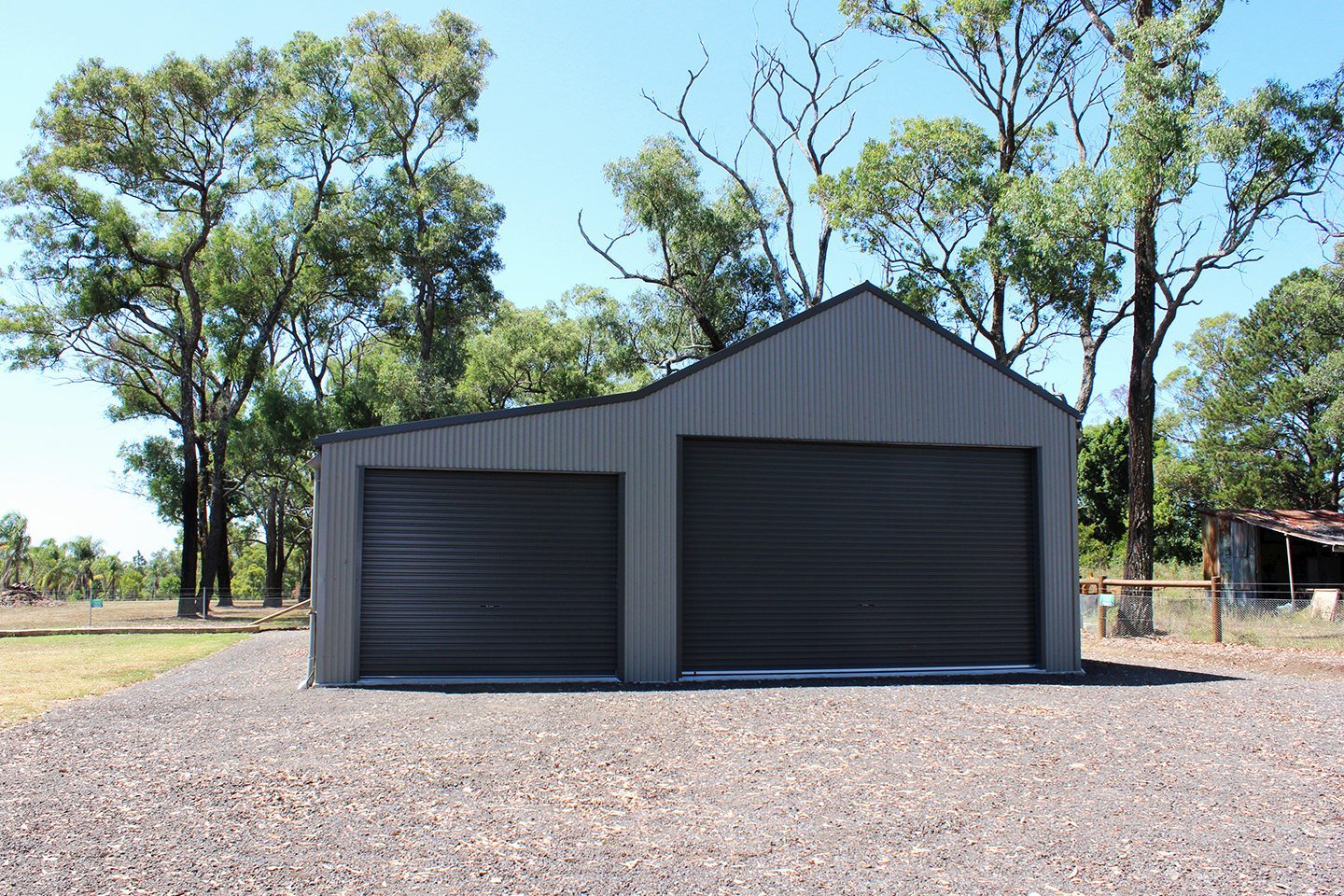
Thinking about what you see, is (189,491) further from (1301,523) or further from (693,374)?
(1301,523)

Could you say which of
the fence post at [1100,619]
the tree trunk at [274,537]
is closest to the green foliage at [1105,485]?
the fence post at [1100,619]

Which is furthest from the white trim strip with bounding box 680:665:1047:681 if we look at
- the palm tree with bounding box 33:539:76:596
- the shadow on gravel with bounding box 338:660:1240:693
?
the palm tree with bounding box 33:539:76:596

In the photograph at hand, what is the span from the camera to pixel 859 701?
1077 centimetres

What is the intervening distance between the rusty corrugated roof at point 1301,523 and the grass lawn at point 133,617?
25356 millimetres

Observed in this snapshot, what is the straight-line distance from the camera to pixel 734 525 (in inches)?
531

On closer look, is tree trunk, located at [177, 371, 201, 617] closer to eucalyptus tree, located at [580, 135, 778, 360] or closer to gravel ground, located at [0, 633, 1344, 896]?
eucalyptus tree, located at [580, 135, 778, 360]

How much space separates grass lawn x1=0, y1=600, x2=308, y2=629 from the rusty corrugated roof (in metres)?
25.4

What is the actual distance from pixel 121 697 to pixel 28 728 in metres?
2.33

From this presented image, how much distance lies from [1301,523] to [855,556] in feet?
66.0

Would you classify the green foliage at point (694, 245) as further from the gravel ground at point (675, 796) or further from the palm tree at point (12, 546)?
the palm tree at point (12, 546)

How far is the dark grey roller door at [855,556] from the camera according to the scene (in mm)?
13398

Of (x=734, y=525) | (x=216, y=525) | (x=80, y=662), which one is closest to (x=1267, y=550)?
(x=734, y=525)

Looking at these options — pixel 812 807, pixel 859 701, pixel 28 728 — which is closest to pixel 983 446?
pixel 859 701

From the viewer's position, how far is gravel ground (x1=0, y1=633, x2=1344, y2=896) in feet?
17.3
